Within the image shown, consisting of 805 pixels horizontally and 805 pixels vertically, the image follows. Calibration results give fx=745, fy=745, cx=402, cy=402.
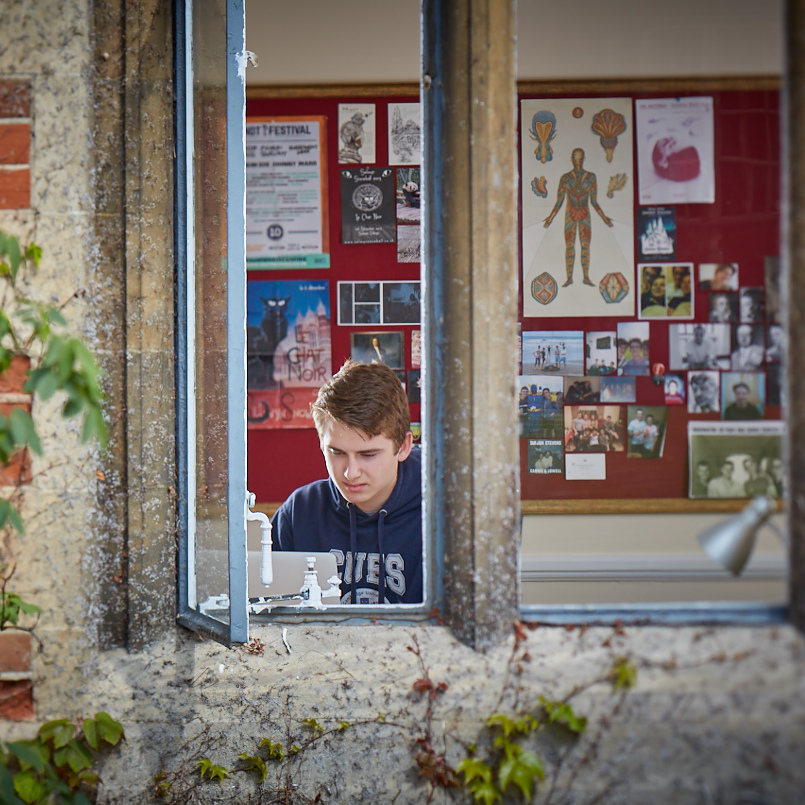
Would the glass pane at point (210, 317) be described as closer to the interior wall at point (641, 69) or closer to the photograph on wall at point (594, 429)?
the interior wall at point (641, 69)

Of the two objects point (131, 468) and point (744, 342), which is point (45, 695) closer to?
point (131, 468)

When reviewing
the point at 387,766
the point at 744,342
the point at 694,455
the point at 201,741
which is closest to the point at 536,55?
the point at 744,342

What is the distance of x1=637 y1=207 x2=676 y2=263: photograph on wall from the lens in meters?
1.88

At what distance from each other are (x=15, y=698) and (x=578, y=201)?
6.11ft

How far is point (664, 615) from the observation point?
171 cm

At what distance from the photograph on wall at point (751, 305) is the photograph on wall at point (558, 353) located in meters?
0.42

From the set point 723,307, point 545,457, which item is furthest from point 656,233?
point 545,457

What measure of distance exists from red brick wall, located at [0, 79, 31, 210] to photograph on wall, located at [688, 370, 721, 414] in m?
1.64

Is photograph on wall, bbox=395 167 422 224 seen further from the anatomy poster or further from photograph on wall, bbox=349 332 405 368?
the anatomy poster

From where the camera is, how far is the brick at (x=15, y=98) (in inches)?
68.1

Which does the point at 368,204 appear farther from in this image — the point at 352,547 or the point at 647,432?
the point at 647,432

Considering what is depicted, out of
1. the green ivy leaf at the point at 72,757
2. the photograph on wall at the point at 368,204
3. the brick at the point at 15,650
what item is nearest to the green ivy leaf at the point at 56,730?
the green ivy leaf at the point at 72,757

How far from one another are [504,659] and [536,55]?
1.47 metres

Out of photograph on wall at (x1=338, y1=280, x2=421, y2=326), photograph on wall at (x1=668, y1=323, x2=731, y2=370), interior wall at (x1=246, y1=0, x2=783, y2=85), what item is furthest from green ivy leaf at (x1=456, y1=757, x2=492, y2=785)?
photograph on wall at (x1=338, y1=280, x2=421, y2=326)
